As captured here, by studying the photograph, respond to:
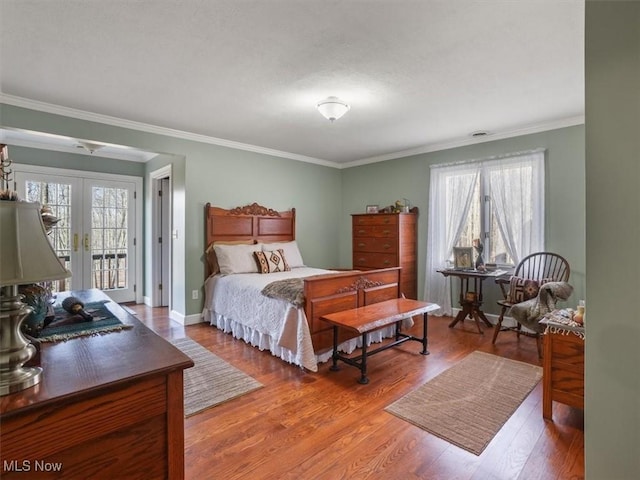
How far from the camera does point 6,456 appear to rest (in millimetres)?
756

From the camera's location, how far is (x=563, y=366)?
84.7 inches

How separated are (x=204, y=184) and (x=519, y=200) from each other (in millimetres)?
4077

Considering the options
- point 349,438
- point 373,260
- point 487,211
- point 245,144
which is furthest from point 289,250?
point 349,438

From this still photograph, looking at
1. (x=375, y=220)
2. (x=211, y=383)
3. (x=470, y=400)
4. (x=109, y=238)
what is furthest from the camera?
(x=109, y=238)

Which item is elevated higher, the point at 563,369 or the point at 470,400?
the point at 563,369

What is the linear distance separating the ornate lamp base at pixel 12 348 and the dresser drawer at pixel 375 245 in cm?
440

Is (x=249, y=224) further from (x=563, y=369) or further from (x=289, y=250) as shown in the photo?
(x=563, y=369)

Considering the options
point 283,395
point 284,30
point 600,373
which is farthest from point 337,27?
point 283,395

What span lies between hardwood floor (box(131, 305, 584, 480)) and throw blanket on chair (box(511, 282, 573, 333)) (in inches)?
27.6

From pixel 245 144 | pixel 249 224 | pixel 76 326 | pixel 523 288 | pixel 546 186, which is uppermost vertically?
pixel 245 144

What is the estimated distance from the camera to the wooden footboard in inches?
120

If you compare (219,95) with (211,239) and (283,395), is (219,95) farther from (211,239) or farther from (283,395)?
(283,395)

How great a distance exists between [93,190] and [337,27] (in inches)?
192

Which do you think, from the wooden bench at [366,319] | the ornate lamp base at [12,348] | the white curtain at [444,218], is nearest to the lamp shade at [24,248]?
the ornate lamp base at [12,348]
